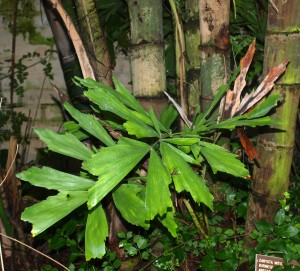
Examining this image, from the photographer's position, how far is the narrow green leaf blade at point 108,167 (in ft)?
3.23

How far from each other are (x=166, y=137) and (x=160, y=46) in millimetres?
481

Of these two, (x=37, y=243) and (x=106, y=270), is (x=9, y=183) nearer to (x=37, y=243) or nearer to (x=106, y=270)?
(x=37, y=243)

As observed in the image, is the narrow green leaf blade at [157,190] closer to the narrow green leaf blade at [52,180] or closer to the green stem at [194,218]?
the narrow green leaf blade at [52,180]

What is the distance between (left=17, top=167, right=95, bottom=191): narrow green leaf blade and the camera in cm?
113

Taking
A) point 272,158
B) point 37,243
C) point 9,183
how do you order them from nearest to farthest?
point 272,158 → point 9,183 → point 37,243

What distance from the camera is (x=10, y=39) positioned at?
9.71ft

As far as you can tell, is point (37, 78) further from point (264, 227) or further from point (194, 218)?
point (264, 227)

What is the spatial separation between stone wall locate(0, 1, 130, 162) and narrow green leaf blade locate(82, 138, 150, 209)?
188cm

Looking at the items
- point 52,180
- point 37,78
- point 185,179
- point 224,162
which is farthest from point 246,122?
point 37,78

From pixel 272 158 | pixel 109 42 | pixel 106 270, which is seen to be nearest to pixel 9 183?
pixel 106 270

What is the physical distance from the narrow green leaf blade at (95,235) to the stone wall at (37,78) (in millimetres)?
1802

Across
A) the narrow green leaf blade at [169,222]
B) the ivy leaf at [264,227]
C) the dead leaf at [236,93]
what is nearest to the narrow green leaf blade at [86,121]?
the narrow green leaf blade at [169,222]

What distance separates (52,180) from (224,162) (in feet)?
1.30

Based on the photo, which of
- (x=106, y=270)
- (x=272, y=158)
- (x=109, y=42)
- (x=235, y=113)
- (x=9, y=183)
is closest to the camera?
(x=235, y=113)
